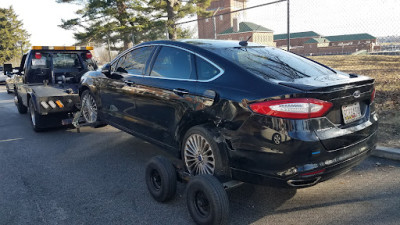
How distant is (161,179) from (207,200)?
733 mm

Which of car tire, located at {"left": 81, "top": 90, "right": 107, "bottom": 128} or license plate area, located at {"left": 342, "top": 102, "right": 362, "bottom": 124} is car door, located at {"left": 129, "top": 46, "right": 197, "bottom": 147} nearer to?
license plate area, located at {"left": 342, "top": 102, "right": 362, "bottom": 124}

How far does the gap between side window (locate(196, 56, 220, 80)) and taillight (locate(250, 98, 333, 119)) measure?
2.74 feet

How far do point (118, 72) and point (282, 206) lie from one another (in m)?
3.15

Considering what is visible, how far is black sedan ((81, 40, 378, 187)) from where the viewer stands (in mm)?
2674

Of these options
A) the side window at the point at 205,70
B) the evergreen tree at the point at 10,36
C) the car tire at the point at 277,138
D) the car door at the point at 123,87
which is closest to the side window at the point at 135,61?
the car door at the point at 123,87

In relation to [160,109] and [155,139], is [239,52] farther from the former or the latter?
[155,139]

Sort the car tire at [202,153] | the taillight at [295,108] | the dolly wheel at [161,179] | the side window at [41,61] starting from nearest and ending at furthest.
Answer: the taillight at [295,108], the car tire at [202,153], the dolly wheel at [161,179], the side window at [41,61]

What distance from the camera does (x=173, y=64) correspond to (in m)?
3.92

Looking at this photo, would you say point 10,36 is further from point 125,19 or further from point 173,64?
point 173,64

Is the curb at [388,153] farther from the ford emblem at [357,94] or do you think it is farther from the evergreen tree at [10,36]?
the evergreen tree at [10,36]

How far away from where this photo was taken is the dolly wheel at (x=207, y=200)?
2801 millimetres

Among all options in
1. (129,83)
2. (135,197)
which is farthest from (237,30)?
(135,197)

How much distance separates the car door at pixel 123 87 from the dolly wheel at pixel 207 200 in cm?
190

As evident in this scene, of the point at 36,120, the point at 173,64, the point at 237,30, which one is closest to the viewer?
the point at 173,64
